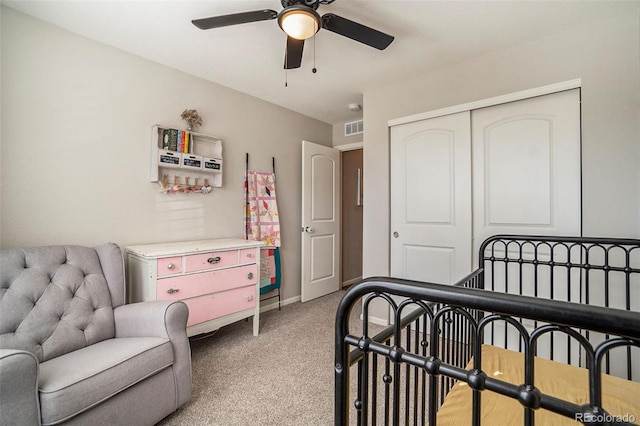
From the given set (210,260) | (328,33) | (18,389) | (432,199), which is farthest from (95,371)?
(432,199)

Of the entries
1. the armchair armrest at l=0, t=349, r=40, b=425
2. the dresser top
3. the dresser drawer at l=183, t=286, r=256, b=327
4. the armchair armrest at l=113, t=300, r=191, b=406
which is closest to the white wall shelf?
the dresser top

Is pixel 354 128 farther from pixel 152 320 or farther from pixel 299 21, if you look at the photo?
pixel 152 320

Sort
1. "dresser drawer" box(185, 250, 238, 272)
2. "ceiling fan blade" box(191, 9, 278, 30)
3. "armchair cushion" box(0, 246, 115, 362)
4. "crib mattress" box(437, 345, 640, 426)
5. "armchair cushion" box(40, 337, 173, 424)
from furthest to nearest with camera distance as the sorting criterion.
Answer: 1. "dresser drawer" box(185, 250, 238, 272)
2. "ceiling fan blade" box(191, 9, 278, 30)
3. "armchair cushion" box(0, 246, 115, 362)
4. "armchair cushion" box(40, 337, 173, 424)
5. "crib mattress" box(437, 345, 640, 426)

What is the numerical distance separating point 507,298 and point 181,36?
2607mm

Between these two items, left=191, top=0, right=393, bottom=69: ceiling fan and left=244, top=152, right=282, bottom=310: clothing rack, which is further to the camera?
left=244, top=152, right=282, bottom=310: clothing rack

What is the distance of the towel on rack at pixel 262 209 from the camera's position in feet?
10.7

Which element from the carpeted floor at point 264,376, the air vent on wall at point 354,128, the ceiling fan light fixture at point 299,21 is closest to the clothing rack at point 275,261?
the carpeted floor at point 264,376

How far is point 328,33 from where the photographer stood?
2.13m

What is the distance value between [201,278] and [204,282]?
4 cm

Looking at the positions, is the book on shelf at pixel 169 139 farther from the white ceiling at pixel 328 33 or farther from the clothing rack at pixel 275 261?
the clothing rack at pixel 275 261

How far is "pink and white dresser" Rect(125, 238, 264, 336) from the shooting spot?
2105 millimetres

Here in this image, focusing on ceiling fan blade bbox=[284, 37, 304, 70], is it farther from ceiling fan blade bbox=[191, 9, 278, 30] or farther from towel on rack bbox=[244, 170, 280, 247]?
towel on rack bbox=[244, 170, 280, 247]

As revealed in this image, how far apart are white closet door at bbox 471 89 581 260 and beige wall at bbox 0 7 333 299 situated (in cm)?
241

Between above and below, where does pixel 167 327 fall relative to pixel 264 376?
above
